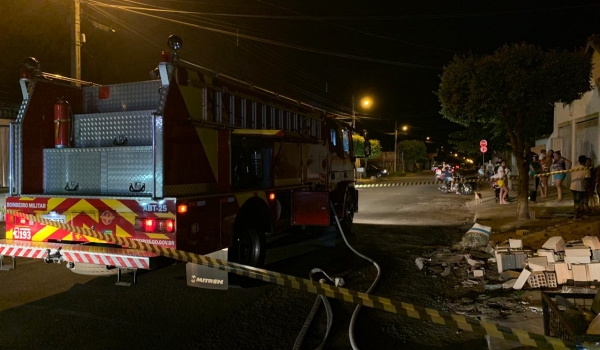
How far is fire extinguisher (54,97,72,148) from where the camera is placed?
22.1ft

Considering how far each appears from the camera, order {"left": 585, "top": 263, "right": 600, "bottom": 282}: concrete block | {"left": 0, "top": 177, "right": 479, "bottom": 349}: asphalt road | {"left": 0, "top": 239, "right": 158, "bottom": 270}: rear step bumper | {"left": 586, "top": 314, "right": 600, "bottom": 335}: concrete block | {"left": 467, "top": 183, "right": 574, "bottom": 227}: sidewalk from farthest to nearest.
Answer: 1. {"left": 467, "top": 183, "right": 574, "bottom": 227}: sidewalk
2. {"left": 585, "top": 263, "right": 600, "bottom": 282}: concrete block
3. {"left": 0, "top": 239, "right": 158, "bottom": 270}: rear step bumper
4. {"left": 0, "top": 177, "right": 479, "bottom": 349}: asphalt road
5. {"left": 586, "top": 314, "right": 600, "bottom": 335}: concrete block

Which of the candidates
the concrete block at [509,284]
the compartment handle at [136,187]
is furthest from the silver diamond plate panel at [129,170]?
the concrete block at [509,284]

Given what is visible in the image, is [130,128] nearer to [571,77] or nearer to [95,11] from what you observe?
[571,77]

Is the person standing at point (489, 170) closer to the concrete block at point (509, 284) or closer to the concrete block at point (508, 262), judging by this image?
the concrete block at point (508, 262)

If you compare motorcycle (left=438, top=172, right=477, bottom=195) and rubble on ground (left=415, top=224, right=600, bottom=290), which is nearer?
rubble on ground (left=415, top=224, right=600, bottom=290)

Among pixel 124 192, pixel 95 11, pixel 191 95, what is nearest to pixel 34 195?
pixel 124 192

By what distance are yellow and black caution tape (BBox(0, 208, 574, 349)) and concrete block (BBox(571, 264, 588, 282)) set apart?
2.49 meters

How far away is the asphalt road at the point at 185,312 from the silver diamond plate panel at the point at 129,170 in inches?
55.2

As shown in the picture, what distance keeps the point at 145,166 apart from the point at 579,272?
18.3ft

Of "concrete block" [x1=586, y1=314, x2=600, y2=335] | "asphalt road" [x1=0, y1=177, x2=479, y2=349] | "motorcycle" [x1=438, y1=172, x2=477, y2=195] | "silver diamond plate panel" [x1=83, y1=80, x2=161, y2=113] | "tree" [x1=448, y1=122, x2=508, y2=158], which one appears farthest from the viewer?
"tree" [x1=448, y1=122, x2=508, y2=158]

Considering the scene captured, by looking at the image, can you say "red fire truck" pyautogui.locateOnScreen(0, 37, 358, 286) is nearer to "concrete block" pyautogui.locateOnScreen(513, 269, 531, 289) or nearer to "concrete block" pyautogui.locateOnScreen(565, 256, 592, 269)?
"concrete block" pyautogui.locateOnScreen(513, 269, 531, 289)

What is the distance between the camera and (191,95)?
19.8 feet

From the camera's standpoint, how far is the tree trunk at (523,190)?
11.8m

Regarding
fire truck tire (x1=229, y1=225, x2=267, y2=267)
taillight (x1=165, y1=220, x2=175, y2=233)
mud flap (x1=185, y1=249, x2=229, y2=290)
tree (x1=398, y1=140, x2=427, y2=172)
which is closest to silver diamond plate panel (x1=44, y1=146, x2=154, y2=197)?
taillight (x1=165, y1=220, x2=175, y2=233)
